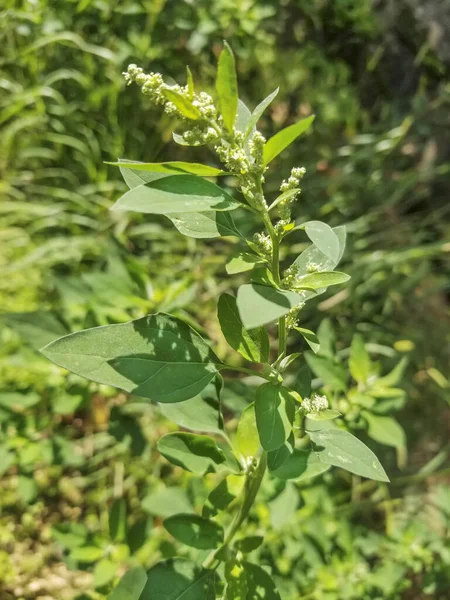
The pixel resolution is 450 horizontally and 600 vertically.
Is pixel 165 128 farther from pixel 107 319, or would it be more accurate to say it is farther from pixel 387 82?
pixel 107 319

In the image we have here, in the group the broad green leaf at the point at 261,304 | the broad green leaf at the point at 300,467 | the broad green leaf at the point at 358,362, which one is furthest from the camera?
the broad green leaf at the point at 358,362

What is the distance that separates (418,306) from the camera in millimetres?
1907

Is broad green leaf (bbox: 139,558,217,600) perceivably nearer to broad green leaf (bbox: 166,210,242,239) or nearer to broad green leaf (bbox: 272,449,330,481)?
broad green leaf (bbox: 272,449,330,481)

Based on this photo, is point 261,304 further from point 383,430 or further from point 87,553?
point 87,553

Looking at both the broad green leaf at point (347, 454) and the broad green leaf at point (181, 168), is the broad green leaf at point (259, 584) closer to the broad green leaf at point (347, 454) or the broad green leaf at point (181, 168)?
the broad green leaf at point (347, 454)

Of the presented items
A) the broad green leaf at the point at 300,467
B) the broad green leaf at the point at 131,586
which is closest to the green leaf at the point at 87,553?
the broad green leaf at the point at 131,586

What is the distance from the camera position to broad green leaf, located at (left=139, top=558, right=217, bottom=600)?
2.26 feet

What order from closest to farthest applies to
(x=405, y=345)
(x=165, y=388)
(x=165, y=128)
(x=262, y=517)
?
1. (x=165, y=388)
2. (x=262, y=517)
3. (x=405, y=345)
4. (x=165, y=128)

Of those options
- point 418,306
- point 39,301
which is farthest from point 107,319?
point 418,306

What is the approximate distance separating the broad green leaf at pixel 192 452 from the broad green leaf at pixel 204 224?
31cm

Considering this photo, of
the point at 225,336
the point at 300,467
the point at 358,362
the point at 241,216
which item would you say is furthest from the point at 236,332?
the point at 241,216

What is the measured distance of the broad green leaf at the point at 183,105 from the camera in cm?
46

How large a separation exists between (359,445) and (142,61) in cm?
136

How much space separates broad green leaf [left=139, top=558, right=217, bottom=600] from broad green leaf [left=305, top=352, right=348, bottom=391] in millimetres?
362
